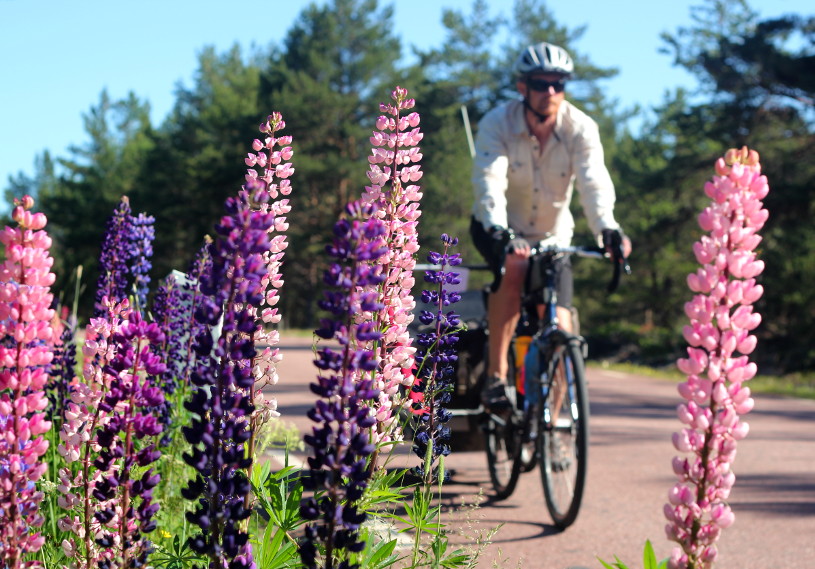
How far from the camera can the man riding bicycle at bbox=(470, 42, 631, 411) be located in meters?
5.64

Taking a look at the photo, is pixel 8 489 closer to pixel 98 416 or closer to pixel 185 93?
pixel 98 416

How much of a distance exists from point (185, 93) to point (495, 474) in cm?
7518

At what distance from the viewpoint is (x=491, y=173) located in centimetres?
570

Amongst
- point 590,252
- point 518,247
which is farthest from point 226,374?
point 590,252

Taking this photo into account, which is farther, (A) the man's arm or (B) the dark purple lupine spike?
(A) the man's arm

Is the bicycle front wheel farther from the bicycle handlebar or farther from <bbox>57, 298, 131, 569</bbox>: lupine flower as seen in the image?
<bbox>57, 298, 131, 569</bbox>: lupine flower

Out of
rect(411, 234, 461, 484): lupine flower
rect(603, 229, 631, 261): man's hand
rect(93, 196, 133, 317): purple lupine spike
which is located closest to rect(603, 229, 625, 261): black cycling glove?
rect(603, 229, 631, 261): man's hand

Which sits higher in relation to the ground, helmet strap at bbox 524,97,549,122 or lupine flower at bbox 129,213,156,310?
helmet strap at bbox 524,97,549,122

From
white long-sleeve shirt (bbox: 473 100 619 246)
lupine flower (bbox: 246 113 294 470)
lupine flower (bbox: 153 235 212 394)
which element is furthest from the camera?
white long-sleeve shirt (bbox: 473 100 619 246)

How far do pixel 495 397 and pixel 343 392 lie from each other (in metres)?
4.06

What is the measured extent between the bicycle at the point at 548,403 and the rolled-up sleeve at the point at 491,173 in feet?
1.13

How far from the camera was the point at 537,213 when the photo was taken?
6016mm

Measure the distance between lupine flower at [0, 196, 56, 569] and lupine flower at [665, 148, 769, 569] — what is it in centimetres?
125

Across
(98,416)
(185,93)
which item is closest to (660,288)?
(185,93)
